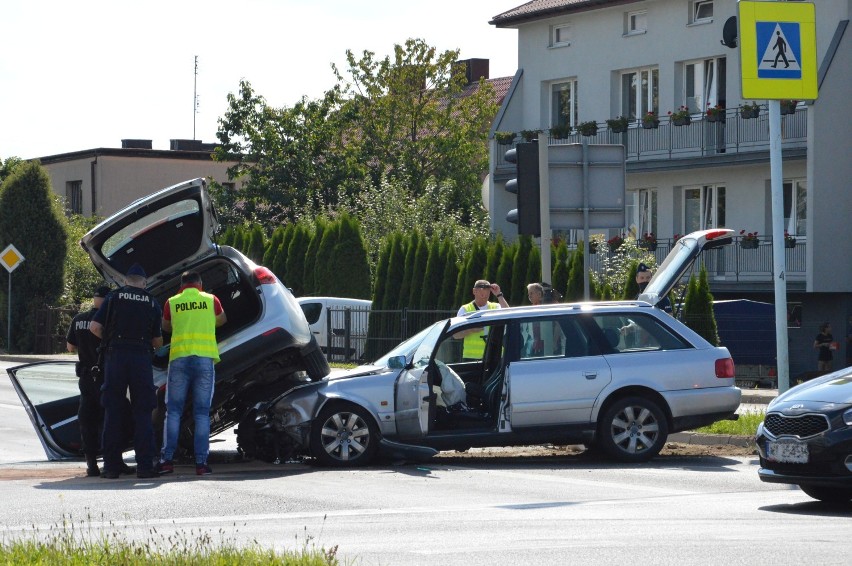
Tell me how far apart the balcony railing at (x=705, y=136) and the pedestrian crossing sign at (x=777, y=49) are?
1911 centimetres

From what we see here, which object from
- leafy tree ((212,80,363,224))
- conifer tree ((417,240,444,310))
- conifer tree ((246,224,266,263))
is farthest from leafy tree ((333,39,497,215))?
conifer tree ((417,240,444,310))

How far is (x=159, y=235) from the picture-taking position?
1398 centimetres

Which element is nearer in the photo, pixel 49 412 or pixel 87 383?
pixel 87 383

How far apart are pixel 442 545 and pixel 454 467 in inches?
206

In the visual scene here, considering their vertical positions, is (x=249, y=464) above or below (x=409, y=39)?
below

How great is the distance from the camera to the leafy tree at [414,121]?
55750 mm

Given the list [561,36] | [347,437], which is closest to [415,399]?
[347,437]

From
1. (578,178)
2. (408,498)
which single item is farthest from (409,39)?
(408,498)

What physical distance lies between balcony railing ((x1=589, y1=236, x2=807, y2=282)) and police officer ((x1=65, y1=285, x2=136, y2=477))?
2333cm

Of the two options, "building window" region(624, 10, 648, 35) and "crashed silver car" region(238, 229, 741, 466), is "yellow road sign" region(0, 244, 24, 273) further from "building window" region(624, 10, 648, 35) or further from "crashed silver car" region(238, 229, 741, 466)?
"crashed silver car" region(238, 229, 741, 466)

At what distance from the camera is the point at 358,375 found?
14.0 m

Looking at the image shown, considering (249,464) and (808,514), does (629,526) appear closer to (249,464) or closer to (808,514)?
(808,514)

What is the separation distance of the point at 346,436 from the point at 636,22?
89.9 feet

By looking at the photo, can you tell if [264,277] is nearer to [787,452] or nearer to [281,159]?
[787,452]
